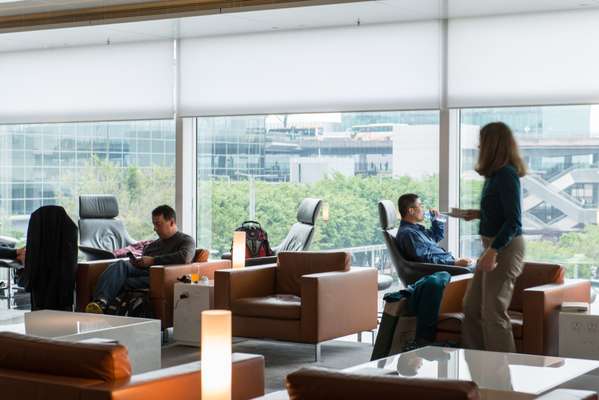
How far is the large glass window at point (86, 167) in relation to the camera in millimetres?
10430

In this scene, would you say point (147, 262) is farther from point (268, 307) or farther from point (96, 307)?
point (268, 307)

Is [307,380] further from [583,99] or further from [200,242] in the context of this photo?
[200,242]

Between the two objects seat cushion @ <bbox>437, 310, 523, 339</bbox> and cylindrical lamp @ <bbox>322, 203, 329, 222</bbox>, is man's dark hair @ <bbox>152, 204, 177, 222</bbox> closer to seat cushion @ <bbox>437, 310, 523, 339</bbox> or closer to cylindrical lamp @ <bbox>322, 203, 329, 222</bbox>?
cylindrical lamp @ <bbox>322, 203, 329, 222</bbox>

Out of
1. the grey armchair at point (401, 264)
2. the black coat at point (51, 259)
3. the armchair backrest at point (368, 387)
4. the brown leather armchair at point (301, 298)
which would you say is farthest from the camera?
the black coat at point (51, 259)

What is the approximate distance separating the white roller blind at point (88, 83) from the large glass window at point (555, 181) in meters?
3.35

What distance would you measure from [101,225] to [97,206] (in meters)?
0.20

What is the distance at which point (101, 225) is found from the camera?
9523 millimetres

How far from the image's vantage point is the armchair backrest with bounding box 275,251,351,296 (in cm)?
727

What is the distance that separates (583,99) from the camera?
7.90 metres

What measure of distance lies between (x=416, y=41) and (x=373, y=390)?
20.7 feet

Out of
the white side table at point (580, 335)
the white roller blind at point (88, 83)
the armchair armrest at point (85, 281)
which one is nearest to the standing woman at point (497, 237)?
the white side table at point (580, 335)

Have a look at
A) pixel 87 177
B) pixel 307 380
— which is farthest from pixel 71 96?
pixel 307 380

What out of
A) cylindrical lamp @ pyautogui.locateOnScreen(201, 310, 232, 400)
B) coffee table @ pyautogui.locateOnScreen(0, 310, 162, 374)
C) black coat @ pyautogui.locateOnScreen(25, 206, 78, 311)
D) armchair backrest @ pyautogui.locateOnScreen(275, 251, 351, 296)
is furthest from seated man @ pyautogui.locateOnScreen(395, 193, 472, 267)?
cylindrical lamp @ pyautogui.locateOnScreen(201, 310, 232, 400)

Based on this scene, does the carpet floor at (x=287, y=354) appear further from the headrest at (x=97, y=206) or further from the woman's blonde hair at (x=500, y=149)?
the headrest at (x=97, y=206)
